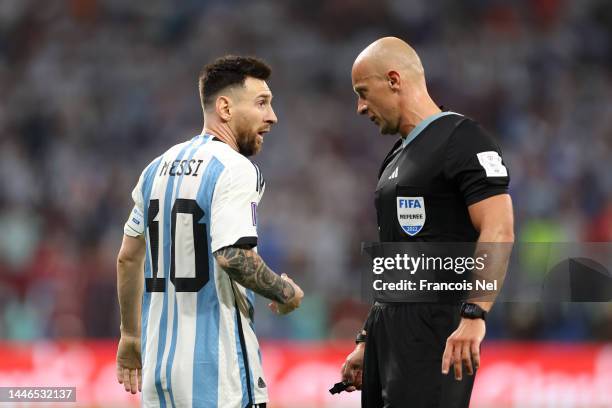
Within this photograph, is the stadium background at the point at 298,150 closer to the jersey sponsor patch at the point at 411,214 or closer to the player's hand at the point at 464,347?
the jersey sponsor patch at the point at 411,214

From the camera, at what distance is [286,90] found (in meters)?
13.3

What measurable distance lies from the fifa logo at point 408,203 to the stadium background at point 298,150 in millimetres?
4426

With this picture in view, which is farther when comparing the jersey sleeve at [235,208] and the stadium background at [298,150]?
the stadium background at [298,150]

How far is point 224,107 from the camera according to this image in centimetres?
417

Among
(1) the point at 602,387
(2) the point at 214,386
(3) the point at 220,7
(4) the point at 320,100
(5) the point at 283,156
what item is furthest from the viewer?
(3) the point at 220,7

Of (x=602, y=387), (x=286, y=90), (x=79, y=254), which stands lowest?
(x=602, y=387)

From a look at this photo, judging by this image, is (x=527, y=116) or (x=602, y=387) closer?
(x=602, y=387)

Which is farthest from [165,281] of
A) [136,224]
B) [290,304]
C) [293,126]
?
[293,126]

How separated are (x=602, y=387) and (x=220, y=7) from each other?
26.9ft

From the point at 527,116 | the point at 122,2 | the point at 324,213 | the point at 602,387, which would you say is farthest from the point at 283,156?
the point at 602,387

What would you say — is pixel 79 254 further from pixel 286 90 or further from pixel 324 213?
pixel 286 90

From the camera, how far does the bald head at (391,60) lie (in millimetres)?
4105

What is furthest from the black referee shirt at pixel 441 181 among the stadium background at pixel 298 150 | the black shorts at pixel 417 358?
the stadium background at pixel 298 150

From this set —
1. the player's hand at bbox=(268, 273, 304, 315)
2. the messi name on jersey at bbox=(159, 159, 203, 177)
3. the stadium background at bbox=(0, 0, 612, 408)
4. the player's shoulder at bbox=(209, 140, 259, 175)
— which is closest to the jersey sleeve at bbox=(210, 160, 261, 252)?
the player's shoulder at bbox=(209, 140, 259, 175)
